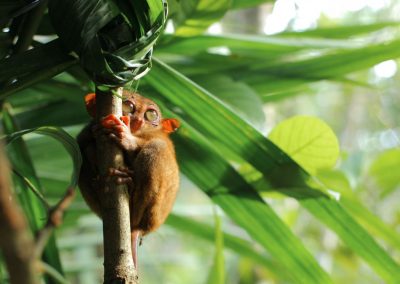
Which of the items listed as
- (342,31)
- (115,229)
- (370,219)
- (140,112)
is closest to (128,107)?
(140,112)

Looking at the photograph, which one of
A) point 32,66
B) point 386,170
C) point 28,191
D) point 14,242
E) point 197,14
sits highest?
point 14,242

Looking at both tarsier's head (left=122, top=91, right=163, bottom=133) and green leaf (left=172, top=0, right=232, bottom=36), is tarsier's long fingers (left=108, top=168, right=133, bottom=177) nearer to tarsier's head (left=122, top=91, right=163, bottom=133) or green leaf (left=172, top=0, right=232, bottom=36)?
tarsier's head (left=122, top=91, right=163, bottom=133)

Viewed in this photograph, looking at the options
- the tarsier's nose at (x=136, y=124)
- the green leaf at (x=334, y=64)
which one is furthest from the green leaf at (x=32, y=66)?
the green leaf at (x=334, y=64)

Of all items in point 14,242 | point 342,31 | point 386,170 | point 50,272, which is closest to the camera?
point 14,242

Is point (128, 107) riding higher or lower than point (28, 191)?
higher

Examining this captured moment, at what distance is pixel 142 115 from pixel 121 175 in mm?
489

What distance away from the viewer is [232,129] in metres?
1.61

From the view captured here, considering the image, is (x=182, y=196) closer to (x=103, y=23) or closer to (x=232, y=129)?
(x=232, y=129)

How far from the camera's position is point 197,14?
1806 millimetres

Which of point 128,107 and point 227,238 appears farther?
point 227,238

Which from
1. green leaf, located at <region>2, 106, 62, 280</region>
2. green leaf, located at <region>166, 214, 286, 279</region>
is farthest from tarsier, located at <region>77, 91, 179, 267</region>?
green leaf, located at <region>166, 214, 286, 279</region>

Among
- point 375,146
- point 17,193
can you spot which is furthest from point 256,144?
point 375,146

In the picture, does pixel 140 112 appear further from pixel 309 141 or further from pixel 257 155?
pixel 309 141

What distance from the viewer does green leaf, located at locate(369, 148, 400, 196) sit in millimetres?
2526
